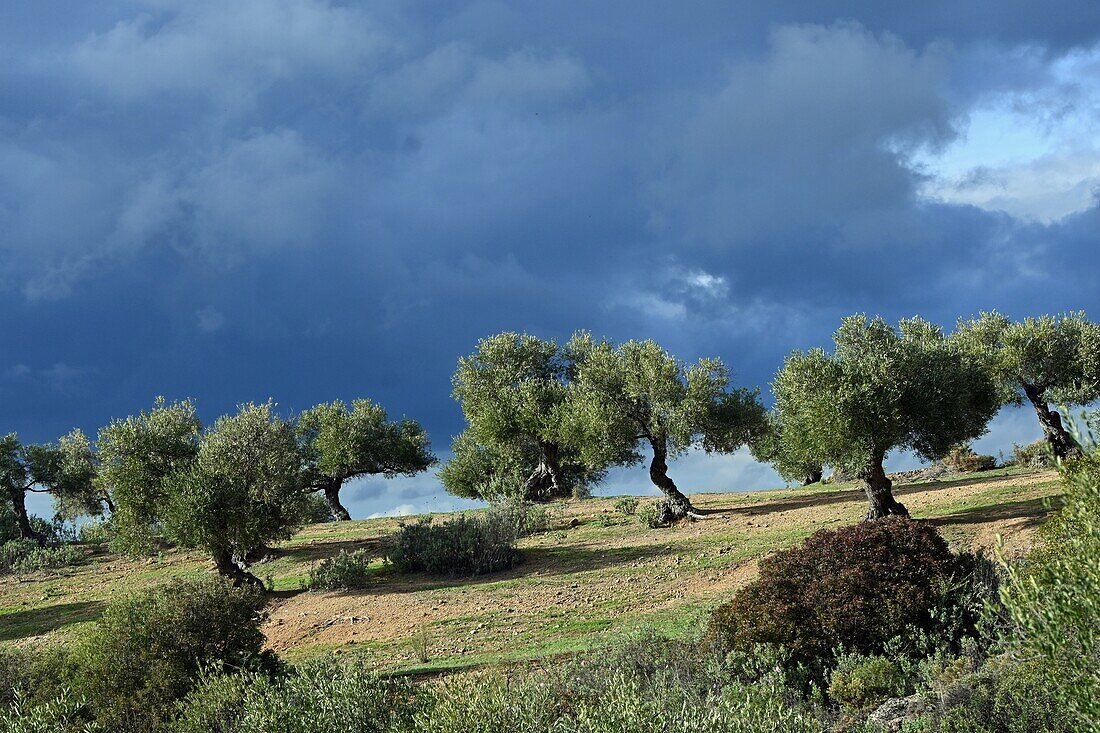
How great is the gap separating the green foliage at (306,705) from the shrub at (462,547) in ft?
53.4

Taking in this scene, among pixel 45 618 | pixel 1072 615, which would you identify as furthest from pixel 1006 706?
pixel 45 618

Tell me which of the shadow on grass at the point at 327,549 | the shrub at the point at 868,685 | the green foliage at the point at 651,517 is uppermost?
the shadow on grass at the point at 327,549

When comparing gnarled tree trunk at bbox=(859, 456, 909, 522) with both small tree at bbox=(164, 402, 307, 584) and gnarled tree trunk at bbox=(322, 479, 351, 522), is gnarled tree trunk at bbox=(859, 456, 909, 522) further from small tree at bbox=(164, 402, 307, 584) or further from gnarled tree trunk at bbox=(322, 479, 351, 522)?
gnarled tree trunk at bbox=(322, 479, 351, 522)

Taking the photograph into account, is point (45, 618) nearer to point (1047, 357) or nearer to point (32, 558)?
point (32, 558)

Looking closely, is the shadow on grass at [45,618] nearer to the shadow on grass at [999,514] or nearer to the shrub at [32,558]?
the shrub at [32,558]

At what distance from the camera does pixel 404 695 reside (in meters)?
13.2

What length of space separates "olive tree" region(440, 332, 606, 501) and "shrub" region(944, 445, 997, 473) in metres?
22.5

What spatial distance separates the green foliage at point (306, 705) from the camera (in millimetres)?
11883

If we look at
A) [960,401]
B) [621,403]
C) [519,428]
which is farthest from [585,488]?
[960,401]

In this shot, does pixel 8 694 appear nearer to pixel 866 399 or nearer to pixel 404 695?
pixel 404 695

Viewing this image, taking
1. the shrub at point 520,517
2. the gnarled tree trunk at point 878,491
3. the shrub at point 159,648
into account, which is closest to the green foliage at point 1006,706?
the shrub at point 159,648

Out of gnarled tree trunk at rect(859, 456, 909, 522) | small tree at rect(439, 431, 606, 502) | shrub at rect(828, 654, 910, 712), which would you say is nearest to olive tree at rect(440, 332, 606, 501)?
small tree at rect(439, 431, 606, 502)

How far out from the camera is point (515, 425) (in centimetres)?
5384

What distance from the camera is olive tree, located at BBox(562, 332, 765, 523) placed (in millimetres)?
39719
